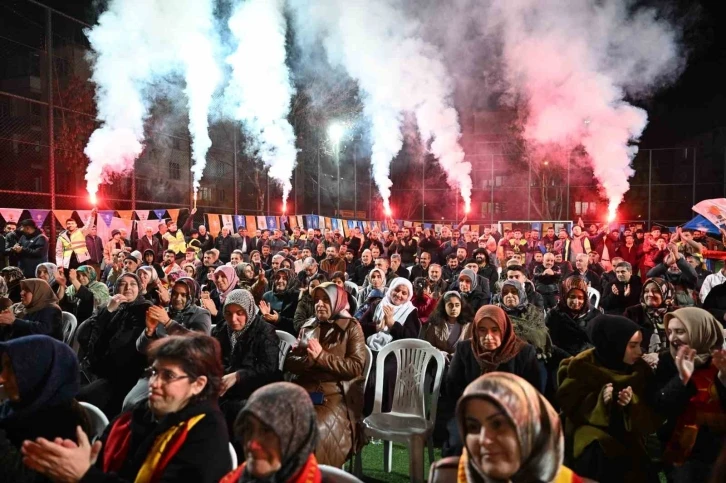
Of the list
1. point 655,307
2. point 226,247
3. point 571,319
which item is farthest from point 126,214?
point 655,307

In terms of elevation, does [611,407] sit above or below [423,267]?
below

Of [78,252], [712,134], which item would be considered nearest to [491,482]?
[78,252]

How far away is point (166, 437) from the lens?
7.35 ft

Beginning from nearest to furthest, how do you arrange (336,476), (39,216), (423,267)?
(336,476) → (423,267) → (39,216)

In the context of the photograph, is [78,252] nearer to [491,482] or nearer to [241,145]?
[491,482]

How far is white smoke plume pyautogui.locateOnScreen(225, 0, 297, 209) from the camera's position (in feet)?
65.5

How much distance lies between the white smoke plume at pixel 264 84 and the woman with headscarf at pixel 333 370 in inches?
693

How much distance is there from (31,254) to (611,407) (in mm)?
9091

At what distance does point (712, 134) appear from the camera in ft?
84.9

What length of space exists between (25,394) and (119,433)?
55 cm

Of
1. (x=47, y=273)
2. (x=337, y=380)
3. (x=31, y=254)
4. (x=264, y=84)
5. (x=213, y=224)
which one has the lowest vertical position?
(x=337, y=380)

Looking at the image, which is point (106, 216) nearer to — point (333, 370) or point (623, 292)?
point (333, 370)

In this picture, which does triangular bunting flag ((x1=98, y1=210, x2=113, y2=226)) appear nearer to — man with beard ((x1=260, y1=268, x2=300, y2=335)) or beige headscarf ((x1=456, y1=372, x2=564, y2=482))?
man with beard ((x1=260, y1=268, x2=300, y2=335))

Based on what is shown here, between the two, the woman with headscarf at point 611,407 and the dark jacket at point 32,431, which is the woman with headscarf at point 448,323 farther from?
the dark jacket at point 32,431
